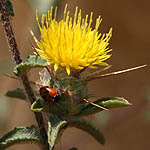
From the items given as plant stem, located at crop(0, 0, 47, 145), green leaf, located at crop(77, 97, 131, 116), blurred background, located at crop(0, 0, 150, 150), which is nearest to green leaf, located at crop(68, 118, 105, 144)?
green leaf, located at crop(77, 97, 131, 116)

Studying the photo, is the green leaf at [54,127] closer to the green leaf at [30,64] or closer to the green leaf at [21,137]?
the green leaf at [21,137]

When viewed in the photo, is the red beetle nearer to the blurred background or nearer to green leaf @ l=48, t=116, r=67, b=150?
green leaf @ l=48, t=116, r=67, b=150

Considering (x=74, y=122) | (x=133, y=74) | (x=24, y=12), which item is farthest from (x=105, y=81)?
(x=74, y=122)

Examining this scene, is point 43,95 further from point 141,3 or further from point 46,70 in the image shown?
point 141,3

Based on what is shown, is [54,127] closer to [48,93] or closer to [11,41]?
[48,93]

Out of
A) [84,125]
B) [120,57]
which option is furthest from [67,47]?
[120,57]
